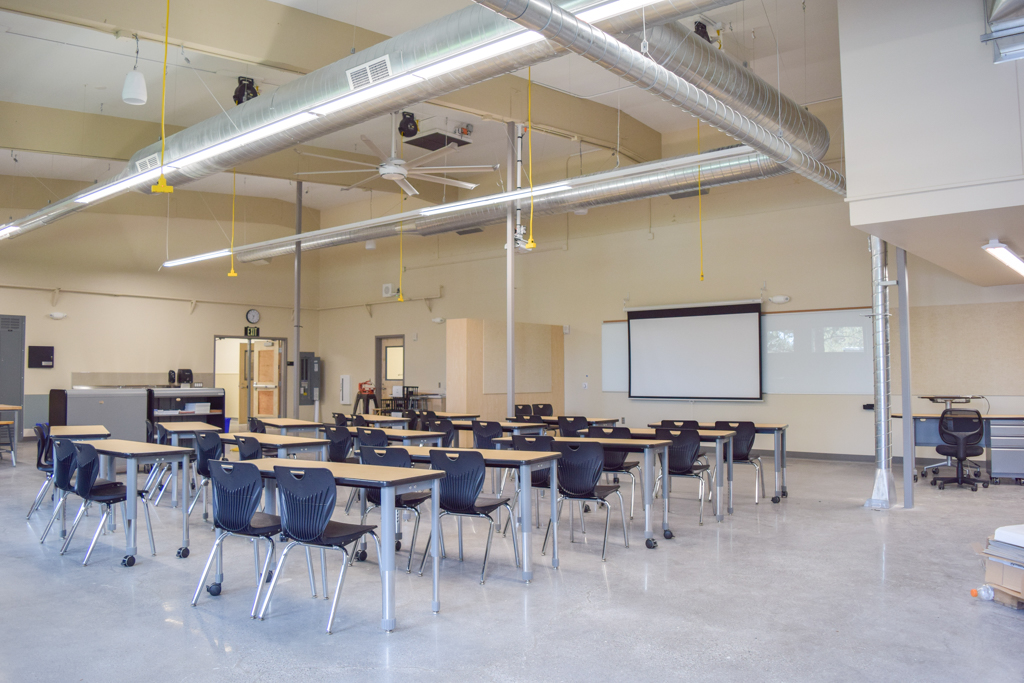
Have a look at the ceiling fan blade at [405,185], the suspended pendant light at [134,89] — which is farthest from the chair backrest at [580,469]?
the suspended pendant light at [134,89]

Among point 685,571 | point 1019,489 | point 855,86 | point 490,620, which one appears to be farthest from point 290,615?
point 1019,489

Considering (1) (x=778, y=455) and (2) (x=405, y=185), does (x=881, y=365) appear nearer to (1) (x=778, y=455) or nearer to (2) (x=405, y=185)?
(1) (x=778, y=455)

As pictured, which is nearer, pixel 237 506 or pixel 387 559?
pixel 387 559

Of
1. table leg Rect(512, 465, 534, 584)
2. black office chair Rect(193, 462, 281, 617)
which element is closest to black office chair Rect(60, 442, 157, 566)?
black office chair Rect(193, 462, 281, 617)

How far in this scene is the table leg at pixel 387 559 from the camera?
139 inches

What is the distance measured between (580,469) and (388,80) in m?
3.57

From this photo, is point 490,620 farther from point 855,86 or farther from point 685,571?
point 855,86

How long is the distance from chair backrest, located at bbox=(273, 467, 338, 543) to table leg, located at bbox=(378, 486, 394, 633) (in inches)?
11.1

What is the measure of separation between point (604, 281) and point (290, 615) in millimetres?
9641

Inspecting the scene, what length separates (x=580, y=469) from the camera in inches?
206

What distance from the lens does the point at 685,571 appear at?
4.60m

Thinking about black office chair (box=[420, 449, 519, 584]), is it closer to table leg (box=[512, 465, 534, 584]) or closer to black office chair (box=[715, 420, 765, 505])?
table leg (box=[512, 465, 534, 584])

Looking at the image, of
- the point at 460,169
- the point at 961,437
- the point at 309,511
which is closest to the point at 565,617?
the point at 309,511

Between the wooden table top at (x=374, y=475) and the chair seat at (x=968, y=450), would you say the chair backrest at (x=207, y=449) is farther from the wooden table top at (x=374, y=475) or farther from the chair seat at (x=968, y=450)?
the chair seat at (x=968, y=450)
